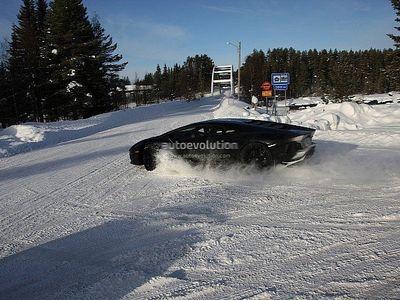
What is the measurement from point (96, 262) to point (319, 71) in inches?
3481

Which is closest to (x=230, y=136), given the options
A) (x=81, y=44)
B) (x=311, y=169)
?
(x=311, y=169)

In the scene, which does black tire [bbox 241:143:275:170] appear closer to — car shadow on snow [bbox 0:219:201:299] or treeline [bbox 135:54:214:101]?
car shadow on snow [bbox 0:219:201:299]

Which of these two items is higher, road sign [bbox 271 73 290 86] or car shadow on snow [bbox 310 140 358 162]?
road sign [bbox 271 73 290 86]

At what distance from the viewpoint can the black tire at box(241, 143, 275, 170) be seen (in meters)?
7.64

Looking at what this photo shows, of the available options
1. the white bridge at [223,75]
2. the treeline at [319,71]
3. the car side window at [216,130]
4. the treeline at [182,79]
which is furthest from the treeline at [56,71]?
the white bridge at [223,75]

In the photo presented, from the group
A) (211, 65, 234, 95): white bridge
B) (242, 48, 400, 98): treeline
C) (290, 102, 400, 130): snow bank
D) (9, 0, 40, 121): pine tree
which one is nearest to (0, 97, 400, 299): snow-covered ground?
(290, 102, 400, 130): snow bank

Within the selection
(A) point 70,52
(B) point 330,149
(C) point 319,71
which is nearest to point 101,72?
(A) point 70,52

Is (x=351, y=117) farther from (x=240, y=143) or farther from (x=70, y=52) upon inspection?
(x=70, y=52)

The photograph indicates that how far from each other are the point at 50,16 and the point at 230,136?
33.7m

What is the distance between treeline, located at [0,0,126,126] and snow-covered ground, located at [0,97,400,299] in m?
26.6

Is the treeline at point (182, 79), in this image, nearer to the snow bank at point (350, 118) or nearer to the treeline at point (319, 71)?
the treeline at point (319, 71)

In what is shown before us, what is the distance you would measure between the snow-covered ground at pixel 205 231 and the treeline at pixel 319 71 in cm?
3748

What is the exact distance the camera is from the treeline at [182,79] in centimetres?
6500

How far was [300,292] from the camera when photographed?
11.1ft
